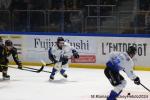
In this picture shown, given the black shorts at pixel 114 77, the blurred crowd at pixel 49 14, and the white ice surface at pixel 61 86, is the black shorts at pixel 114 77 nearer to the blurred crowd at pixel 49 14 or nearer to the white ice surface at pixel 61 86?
the white ice surface at pixel 61 86

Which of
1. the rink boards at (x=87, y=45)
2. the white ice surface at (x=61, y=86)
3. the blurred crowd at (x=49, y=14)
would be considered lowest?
the white ice surface at (x=61, y=86)

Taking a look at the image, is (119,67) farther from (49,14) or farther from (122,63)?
(49,14)

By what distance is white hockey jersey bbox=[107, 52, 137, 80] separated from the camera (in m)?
7.95

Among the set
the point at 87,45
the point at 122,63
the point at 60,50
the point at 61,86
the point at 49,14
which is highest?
the point at 49,14

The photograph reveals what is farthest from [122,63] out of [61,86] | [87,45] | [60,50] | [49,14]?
[49,14]

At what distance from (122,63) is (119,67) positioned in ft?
0.46

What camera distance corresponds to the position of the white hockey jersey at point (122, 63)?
7.95 metres

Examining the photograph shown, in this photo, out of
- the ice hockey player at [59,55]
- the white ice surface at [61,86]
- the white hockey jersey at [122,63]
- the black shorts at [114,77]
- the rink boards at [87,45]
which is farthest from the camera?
the rink boards at [87,45]

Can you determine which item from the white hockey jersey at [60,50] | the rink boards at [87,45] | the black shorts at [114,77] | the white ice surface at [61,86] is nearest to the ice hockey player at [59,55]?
the white hockey jersey at [60,50]

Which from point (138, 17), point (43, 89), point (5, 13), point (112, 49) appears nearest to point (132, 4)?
point (138, 17)

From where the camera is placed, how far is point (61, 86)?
10.7 metres

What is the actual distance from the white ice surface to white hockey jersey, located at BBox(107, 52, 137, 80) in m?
1.21

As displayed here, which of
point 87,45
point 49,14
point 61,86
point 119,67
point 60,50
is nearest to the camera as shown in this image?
point 119,67

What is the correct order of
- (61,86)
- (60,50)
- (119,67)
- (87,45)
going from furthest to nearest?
1. (87,45)
2. (60,50)
3. (61,86)
4. (119,67)
